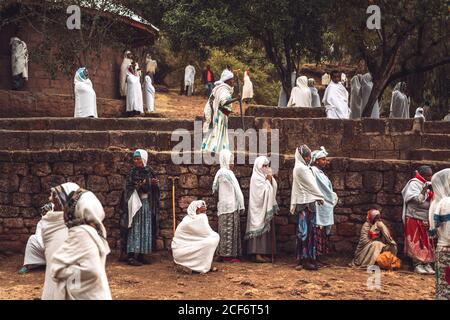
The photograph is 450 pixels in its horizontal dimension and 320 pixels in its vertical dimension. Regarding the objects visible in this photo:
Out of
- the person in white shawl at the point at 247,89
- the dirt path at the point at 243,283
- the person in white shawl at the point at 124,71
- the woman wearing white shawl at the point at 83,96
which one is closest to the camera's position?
the dirt path at the point at 243,283

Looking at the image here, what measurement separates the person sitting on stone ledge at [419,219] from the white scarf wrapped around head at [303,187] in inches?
53.7

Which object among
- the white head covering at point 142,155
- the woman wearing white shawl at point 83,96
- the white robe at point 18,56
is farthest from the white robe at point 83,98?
the white head covering at point 142,155

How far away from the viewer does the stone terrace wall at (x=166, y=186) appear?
952 centimetres

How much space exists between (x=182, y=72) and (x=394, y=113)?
13931 millimetres

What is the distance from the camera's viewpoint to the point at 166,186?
9.66 metres

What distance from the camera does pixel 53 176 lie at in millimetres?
9648

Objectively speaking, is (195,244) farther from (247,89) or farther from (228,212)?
(247,89)

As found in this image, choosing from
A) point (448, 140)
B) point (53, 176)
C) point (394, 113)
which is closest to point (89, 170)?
point (53, 176)

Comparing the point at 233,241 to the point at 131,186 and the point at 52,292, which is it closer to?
the point at 131,186

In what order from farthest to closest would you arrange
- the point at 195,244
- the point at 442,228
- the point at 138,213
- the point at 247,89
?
the point at 247,89 → the point at 138,213 → the point at 195,244 → the point at 442,228

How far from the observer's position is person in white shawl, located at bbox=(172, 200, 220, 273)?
332 inches

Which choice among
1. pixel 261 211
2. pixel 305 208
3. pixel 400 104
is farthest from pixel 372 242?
pixel 400 104

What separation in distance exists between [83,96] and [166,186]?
5220 mm

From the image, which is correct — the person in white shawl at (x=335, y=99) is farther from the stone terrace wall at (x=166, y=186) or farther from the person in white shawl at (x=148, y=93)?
the person in white shawl at (x=148, y=93)
